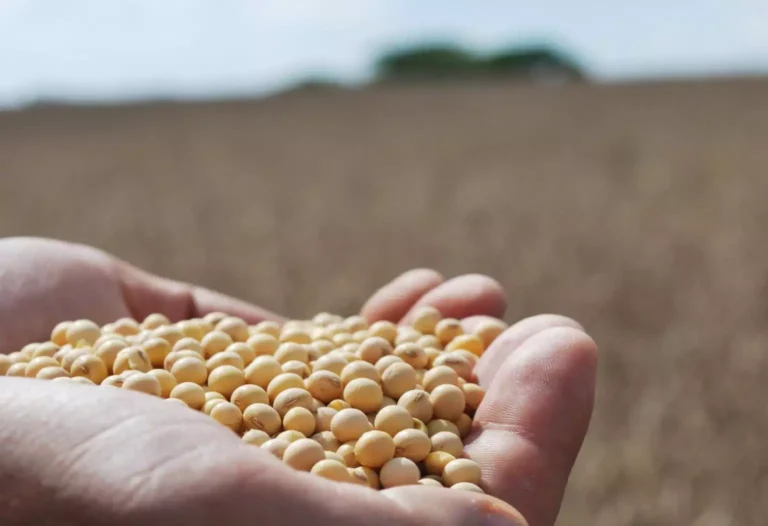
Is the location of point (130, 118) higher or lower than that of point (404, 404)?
higher

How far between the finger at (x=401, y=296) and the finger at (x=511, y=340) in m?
0.46

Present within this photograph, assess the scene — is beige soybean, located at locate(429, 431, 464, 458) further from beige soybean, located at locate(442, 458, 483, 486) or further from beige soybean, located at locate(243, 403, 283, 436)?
beige soybean, located at locate(243, 403, 283, 436)

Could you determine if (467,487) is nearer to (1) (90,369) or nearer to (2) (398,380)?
(2) (398,380)

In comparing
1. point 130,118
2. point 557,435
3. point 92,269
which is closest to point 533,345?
point 557,435

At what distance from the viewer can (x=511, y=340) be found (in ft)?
4.94

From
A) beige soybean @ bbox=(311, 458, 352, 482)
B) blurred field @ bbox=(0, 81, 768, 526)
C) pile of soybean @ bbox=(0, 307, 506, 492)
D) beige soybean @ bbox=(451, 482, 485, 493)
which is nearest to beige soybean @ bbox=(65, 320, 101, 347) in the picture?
pile of soybean @ bbox=(0, 307, 506, 492)

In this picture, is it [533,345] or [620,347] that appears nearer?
[533,345]

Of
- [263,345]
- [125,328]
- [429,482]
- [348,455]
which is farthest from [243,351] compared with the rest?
[429,482]

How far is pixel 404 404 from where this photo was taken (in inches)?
53.3

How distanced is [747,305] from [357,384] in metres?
2.75

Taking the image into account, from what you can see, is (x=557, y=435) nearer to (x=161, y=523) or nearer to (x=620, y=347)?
(x=161, y=523)

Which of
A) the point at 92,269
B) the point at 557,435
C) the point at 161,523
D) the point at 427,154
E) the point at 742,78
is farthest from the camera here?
the point at 742,78

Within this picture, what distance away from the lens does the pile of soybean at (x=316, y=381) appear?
46.6 inches

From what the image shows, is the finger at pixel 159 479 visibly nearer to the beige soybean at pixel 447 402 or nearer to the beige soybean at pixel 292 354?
the beige soybean at pixel 447 402
